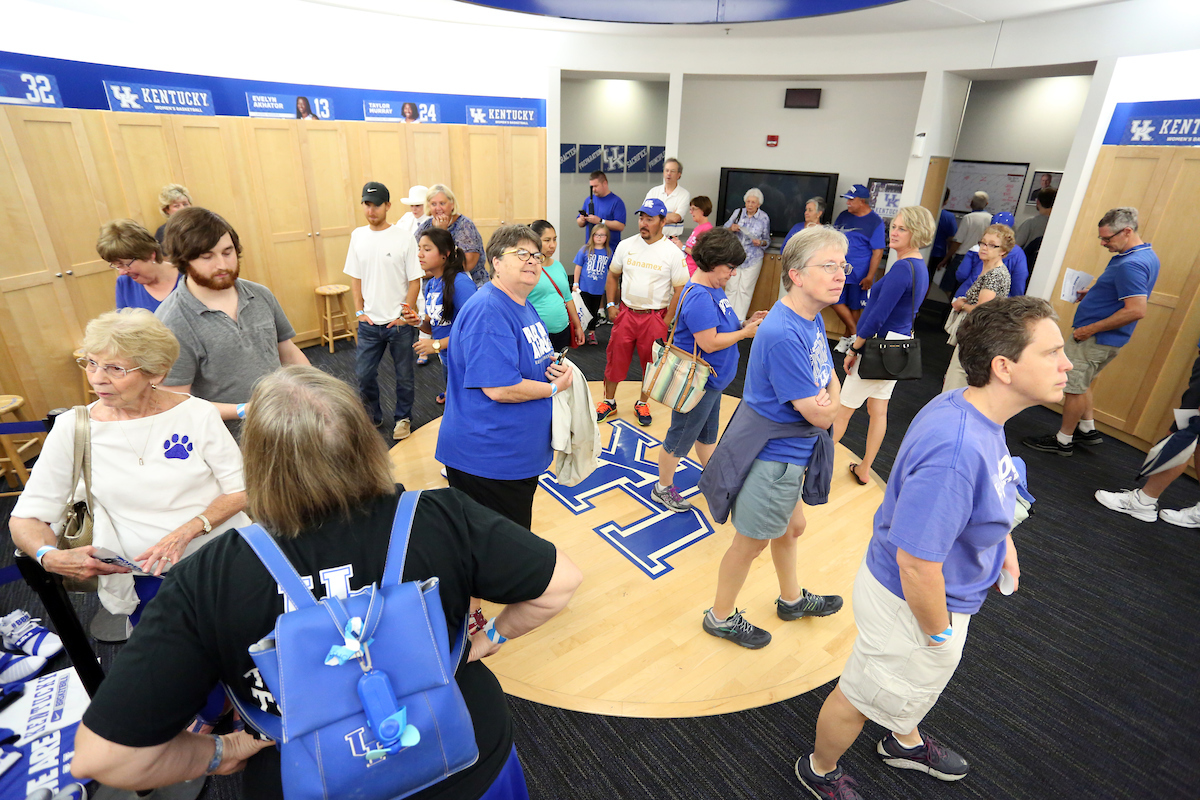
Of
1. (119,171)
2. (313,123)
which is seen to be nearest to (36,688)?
(119,171)

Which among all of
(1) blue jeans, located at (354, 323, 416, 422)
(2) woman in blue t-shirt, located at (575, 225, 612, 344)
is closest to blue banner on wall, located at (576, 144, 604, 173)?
(2) woman in blue t-shirt, located at (575, 225, 612, 344)

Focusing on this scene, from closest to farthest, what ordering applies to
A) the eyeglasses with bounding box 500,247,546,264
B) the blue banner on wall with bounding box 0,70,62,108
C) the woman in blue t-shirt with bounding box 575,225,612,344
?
the eyeglasses with bounding box 500,247,546,264
the blue banner on wall with bounding box 0,70,62,108
the woman in blue t-shirt with bounding box 575,225,612,344

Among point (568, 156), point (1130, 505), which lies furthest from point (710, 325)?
point (568, 156)

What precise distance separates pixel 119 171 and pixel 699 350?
494cm

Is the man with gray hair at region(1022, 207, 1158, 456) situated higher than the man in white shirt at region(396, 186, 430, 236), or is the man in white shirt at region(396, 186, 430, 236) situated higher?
the man in white shirt at region(396, 186, 430, 236)

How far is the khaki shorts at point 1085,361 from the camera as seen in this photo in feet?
15.0

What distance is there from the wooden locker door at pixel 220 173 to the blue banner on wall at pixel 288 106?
0.32 m

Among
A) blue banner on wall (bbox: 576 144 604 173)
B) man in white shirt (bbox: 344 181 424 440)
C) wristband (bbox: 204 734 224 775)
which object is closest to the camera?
wristband (bbox: 204 734 224 775)

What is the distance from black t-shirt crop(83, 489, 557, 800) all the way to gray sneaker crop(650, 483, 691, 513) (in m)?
2.68

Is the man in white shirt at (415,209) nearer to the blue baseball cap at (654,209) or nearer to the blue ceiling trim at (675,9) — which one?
the blue ceiling trim at (675,9)

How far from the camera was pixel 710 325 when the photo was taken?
3219 millimetres

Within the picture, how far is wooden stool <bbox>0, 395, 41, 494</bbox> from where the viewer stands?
12.2 ft

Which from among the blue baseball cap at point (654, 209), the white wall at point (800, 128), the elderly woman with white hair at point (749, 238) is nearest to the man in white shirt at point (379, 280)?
the blue baseball cap at point (654, 209)

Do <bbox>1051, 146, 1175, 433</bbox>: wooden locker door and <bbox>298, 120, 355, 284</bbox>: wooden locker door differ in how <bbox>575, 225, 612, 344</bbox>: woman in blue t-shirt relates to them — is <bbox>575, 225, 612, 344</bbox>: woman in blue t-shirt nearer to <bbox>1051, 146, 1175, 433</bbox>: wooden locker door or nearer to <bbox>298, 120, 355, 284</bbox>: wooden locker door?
<bbox>298, 120, 355, 284</bbox>: wooden locker door
